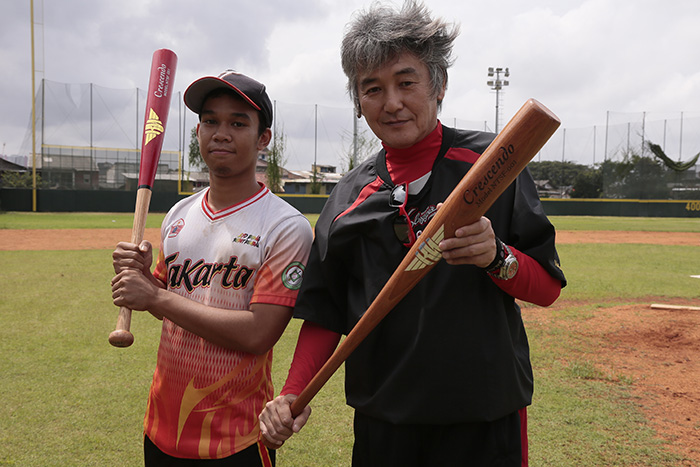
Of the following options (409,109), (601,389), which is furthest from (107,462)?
(601,389)

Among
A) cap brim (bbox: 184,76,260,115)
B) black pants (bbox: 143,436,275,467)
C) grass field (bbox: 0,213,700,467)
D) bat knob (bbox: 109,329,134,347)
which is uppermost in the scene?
cap brim (bbox: 184,76,260,115)

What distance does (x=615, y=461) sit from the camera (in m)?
2.97

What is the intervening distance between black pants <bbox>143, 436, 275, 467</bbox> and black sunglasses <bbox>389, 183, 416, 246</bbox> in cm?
89

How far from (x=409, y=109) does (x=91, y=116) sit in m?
35.6

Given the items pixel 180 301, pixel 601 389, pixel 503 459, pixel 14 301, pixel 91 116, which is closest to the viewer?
pixel 503 459

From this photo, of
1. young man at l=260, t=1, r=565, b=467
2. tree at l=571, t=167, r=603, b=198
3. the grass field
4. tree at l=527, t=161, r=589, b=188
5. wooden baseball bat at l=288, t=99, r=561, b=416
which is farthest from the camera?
tree at l=527, t=161, r=589, b=188

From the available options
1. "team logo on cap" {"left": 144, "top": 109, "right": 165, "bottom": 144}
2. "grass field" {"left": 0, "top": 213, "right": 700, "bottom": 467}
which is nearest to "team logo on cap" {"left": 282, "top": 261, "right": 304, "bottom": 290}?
"grass field" {"left": 0, "top": 213, "right": 700, "bottom": 467}

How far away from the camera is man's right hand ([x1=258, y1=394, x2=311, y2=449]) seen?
146 centimetres

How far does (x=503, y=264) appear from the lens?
4.29ft

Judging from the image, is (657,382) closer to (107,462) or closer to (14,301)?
(107,462)

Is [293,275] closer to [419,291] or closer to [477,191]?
[419,291]

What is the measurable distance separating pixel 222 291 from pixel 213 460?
0.56m

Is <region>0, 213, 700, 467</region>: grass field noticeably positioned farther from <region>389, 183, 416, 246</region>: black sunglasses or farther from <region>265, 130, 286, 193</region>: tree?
<region>265, 130, 286, 193</region>: tree

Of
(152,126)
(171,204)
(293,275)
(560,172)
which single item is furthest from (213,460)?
(560,172)
